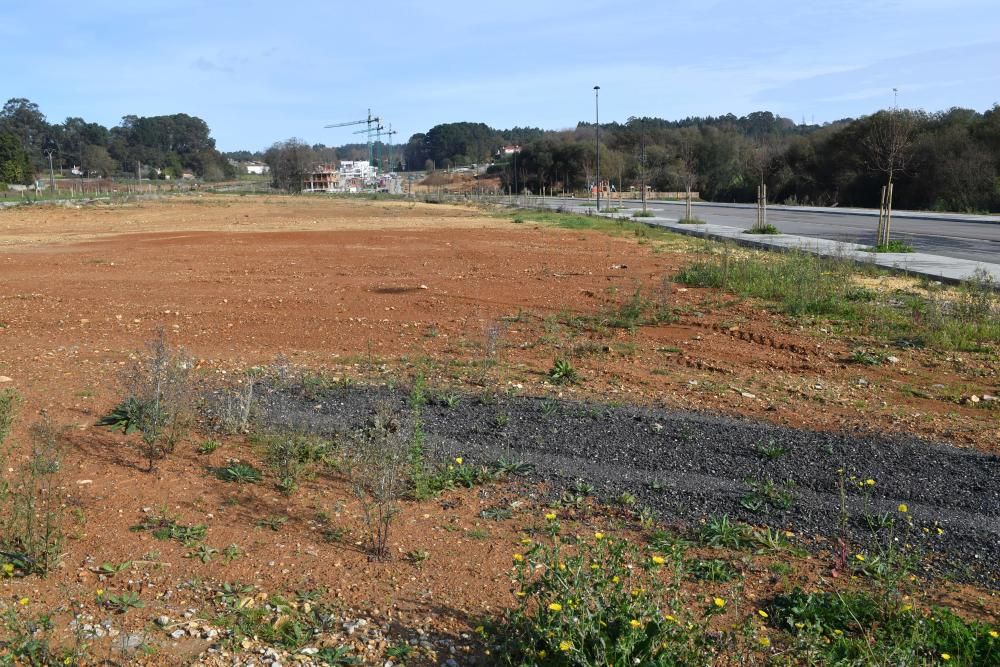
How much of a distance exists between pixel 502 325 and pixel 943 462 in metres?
6.12

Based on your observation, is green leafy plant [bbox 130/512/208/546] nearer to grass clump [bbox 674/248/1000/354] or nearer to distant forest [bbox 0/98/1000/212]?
grass clump [bbox 674/248/1000/354]

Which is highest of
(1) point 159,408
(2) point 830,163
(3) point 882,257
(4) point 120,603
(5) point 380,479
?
(2) point 830,163

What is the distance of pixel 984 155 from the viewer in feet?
141

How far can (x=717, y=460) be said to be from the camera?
19.4 feet

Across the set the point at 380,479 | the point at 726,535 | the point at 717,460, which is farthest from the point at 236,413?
the point at 726,535

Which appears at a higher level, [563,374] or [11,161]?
[11,161]

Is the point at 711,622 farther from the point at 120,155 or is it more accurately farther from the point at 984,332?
the point at 120,155

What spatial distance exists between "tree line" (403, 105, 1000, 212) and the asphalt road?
2184mm

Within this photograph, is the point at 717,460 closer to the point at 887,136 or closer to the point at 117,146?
the point at 887,136

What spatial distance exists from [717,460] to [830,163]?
55.9 metres

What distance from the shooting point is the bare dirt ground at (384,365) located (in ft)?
14.2

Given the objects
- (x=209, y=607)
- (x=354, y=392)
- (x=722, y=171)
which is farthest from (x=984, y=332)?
(x=722, y=171)

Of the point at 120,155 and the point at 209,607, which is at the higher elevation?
the point at 120,155

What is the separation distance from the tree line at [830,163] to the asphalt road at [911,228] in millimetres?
2184
